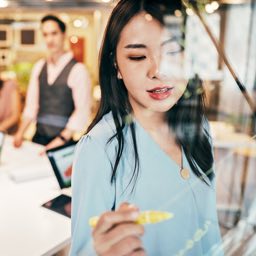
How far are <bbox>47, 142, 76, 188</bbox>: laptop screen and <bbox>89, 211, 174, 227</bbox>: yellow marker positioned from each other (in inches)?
25.6

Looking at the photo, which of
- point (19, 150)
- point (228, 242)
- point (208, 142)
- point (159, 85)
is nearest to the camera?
point (159, 85)

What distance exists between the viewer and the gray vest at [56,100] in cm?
188

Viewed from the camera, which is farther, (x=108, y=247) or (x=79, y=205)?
(x=79, y=205)

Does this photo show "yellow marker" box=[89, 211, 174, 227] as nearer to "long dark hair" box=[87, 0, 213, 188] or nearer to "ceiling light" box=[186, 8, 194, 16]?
"long dark hair" box=[87, 0, 213, 188]

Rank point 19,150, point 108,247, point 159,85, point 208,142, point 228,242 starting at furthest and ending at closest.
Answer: point 19,150
point 228,242
point 208,142
point 159,85
point 108,247

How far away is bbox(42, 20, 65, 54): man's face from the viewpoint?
2127mm

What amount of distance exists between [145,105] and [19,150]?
150cm

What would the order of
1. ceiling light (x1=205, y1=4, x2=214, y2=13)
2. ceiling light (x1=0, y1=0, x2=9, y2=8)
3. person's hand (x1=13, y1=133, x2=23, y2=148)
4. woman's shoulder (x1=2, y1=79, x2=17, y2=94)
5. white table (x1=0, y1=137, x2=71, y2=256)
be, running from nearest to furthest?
ceiling light (x1=205, y1=4, x2=214, y2=13), white table (x1=0, y1=137, x2=71, y2=256), person's hand (x1=13, y1=133, x2=23, y2=148), woman's shoulder (x1=2, y1=79, x2=17, y2=94), ceiling light (x1=0, y1=0, x2=9, y2=8)

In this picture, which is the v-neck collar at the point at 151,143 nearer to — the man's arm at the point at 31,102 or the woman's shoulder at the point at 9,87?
the man's arm at the point at 31,102

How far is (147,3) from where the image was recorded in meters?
0.82

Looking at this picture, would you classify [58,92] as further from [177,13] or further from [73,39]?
[73,39]

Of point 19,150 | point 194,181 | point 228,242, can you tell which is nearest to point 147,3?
Answer: point 194,181

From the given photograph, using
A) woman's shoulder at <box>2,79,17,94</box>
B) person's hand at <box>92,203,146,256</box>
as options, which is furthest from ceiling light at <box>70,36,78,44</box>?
person's hand at <box>92,203,146,256</box>

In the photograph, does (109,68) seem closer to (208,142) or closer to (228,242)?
(208,142)
